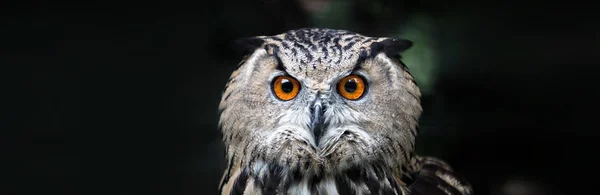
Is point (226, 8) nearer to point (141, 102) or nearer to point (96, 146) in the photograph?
point (141, 102)

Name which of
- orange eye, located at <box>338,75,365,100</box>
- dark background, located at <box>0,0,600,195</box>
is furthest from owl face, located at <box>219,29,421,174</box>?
dark background, located at <box>0,0,600,195</box>

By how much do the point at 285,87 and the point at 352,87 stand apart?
15 cm

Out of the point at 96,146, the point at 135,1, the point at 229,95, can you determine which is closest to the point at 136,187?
the point at 96,146

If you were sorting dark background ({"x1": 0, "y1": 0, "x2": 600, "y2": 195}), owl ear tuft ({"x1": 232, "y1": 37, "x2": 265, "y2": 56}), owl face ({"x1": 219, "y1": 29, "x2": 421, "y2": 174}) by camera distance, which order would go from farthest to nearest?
1. dark background ({"x1": 0, "y1": 0, "x2": 600, "y2": 195})
2. owl ear tuft ({"x1": 232, "y1": 37, "x2": 265, "y2": 56})
3. owl face ({"x1": 219, "y1": 29, "x2": 421, "y2": 174})

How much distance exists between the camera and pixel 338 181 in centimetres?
144

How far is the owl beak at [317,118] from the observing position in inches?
53.3

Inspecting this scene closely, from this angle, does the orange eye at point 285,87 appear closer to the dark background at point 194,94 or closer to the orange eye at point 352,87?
the orange eye at point 352,87

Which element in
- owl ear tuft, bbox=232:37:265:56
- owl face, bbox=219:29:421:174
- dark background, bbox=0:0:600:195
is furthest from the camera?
dark background, bbox=0:0:600:195

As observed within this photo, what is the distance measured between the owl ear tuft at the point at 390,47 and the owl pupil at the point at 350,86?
79mm

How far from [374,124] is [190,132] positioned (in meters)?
1.32

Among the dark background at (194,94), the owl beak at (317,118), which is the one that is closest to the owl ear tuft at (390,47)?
the owl beak at (317,118)

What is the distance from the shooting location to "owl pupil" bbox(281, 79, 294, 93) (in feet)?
4.51

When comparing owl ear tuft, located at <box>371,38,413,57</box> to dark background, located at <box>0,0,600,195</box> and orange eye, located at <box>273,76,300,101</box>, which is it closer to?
orange eye, located at <box>273,76,300,101</box>

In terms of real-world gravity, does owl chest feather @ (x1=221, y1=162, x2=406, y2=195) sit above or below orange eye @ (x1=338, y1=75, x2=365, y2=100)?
below
